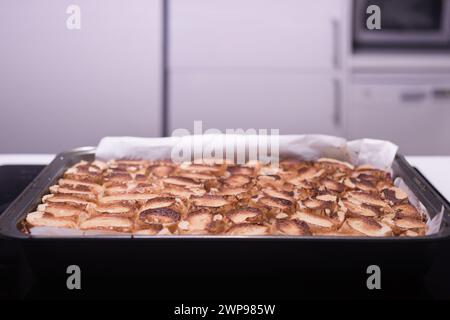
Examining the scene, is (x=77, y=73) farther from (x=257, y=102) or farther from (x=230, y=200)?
(x=230, y=200)

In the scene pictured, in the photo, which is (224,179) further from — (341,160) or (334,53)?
(334,53)

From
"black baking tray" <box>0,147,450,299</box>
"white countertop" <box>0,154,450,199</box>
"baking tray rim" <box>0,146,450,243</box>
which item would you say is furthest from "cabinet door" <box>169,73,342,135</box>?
"black baking tray" <box>0,147,450,299</box>

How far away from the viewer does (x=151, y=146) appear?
170cm

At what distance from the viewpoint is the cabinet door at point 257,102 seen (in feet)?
9.80

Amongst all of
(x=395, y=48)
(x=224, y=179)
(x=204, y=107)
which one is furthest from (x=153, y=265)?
(x=395, y=48)

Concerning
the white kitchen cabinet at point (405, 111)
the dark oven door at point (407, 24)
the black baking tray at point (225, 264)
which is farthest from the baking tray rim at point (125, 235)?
the dark oven door at point (407, 24)

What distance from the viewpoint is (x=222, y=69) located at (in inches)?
118

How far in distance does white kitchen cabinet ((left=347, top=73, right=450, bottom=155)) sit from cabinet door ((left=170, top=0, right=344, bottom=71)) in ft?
0.70

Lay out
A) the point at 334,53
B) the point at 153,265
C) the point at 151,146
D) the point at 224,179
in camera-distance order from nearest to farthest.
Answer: the point at 153,265 → the point at 224,179 → the point at 151,146 → the point at 334,53

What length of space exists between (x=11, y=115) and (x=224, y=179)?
1.80 metres

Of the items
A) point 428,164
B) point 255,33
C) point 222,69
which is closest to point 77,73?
point 222,69

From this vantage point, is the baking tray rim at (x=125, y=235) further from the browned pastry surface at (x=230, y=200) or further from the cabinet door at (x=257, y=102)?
the cabinet door at (x=257, y=102)

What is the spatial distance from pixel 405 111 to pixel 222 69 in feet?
2.79

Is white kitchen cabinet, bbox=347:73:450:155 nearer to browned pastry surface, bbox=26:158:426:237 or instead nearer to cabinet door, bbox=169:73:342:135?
cabinet door, bbox=169:73:342:135
